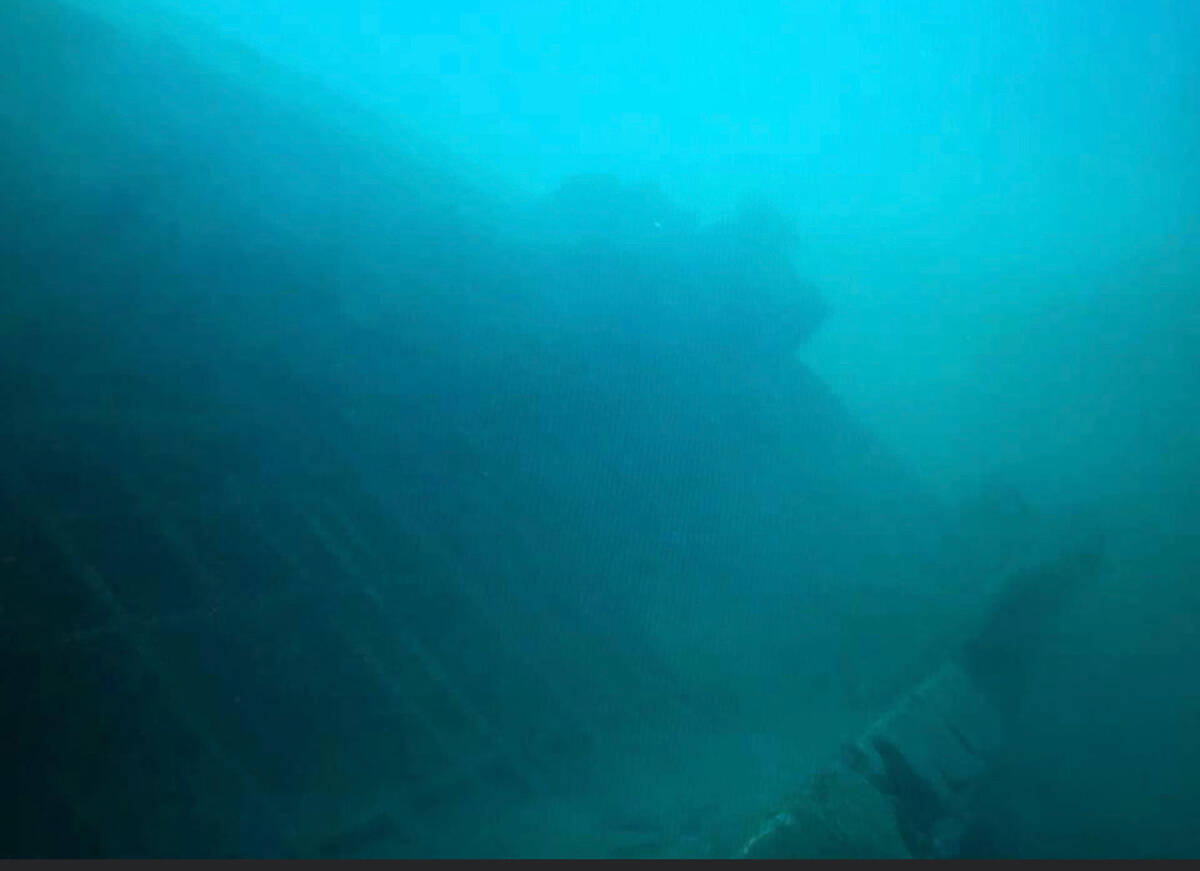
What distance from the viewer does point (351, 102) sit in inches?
733

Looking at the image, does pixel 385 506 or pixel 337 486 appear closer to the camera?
pixel 337 486

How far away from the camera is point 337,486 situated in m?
7.29

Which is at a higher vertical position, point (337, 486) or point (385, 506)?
point (337, 486)

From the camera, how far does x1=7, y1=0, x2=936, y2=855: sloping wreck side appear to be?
184 inches

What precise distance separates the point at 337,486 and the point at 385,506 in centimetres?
59

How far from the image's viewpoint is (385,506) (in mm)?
7477

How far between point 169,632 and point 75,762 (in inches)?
43.6

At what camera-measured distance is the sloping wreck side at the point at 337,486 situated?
4664 millimetres

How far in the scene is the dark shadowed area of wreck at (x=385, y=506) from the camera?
187 inches

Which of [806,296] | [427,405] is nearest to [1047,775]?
[806,296]

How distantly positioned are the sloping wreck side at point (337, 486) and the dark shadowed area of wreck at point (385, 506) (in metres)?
0.04

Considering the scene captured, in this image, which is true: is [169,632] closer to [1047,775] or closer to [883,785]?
[883,785]

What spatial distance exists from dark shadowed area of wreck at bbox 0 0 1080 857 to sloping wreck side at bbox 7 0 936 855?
35 millimetres

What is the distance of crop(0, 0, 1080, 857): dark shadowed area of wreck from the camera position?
4.75 m
